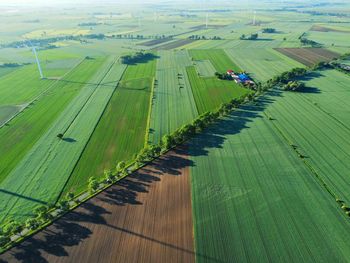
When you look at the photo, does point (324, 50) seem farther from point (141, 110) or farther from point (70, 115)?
point (70, 115)

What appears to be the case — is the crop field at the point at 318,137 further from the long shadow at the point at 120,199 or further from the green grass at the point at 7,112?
the green grass at the point at 7,112

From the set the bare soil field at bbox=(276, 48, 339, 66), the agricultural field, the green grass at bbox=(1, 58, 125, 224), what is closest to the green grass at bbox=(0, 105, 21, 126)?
the agricultural field

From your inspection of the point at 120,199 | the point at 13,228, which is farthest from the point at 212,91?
the point at 13,228

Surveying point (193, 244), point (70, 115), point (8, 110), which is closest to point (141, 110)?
point (70, 115)

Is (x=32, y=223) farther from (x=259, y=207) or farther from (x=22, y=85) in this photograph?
(x=22, y=85)

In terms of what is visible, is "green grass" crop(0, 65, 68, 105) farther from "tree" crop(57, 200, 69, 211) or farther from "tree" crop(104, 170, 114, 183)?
"tree" crop(57, 200, 69, 211)

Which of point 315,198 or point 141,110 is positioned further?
point 141,110
